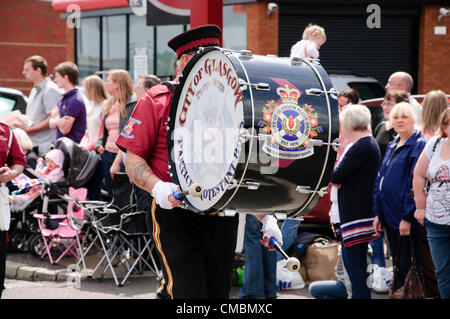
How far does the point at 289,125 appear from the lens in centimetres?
323

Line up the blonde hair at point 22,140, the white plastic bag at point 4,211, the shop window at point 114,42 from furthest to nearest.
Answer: the shop window at point 114,42 < the blonde hair at point 22,140 < the white plastic bag at point 4,211

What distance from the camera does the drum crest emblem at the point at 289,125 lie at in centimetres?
317

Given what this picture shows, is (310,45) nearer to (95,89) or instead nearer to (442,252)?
(95,89)

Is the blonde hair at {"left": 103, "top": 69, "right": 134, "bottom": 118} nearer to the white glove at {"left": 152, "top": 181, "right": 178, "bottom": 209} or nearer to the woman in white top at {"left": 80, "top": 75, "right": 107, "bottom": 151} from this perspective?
the woman in white top at {"left": 80, "top": 75, "right": 107, "bottom": 151}

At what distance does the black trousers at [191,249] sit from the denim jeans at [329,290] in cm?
263

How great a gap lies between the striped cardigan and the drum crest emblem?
8.80ft

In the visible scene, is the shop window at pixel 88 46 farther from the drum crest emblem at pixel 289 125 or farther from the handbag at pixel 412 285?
the drum crest emblem at pixel 289 125

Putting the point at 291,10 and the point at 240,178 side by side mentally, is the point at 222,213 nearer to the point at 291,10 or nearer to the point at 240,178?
the point at 240,178

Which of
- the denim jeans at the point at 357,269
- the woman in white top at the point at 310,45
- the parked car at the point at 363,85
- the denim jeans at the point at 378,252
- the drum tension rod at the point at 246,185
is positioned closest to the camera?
the drum tension rod at the point at 246,185

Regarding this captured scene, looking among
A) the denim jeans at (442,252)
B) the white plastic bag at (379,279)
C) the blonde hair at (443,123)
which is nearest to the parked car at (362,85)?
the white plastic bag at (379,279)

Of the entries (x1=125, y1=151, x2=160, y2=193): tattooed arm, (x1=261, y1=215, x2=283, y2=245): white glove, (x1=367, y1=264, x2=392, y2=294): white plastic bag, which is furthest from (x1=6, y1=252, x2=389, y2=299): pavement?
(x1=125, y1=151, x2=160, y2=193): tattooed arm

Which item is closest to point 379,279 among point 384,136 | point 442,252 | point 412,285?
point 412,285

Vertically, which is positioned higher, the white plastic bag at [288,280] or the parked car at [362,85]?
the parked car at [362,85]

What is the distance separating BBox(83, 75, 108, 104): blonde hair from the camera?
9031 mm
